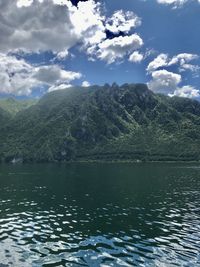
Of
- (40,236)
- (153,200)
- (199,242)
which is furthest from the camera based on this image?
(153,200)

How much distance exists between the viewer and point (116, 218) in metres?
73.6

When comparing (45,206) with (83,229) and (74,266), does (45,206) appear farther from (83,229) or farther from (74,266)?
(74,266)

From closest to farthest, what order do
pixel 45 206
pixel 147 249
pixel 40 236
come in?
pixel 147 249, pixel 40 236, pixel 45 206

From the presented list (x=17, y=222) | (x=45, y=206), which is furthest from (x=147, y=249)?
(x=45, y=206)

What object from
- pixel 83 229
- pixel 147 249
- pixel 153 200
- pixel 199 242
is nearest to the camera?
pixel 147 249

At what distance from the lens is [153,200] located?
10081 cm

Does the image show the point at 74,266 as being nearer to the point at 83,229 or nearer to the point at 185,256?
the point at 185,256

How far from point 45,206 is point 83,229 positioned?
3086 centimetres

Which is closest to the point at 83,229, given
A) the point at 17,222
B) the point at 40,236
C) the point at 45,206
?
the point at 40,236

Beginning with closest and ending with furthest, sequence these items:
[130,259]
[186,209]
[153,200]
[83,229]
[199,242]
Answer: [130,259] < [199,242] < [83,229] < [186,209] < [153,200]

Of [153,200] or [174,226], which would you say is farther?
[153,200]

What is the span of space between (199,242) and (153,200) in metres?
47.1

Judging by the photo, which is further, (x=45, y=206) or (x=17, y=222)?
(x=45, y=206)

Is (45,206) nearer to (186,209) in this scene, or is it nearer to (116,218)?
(116,218)
